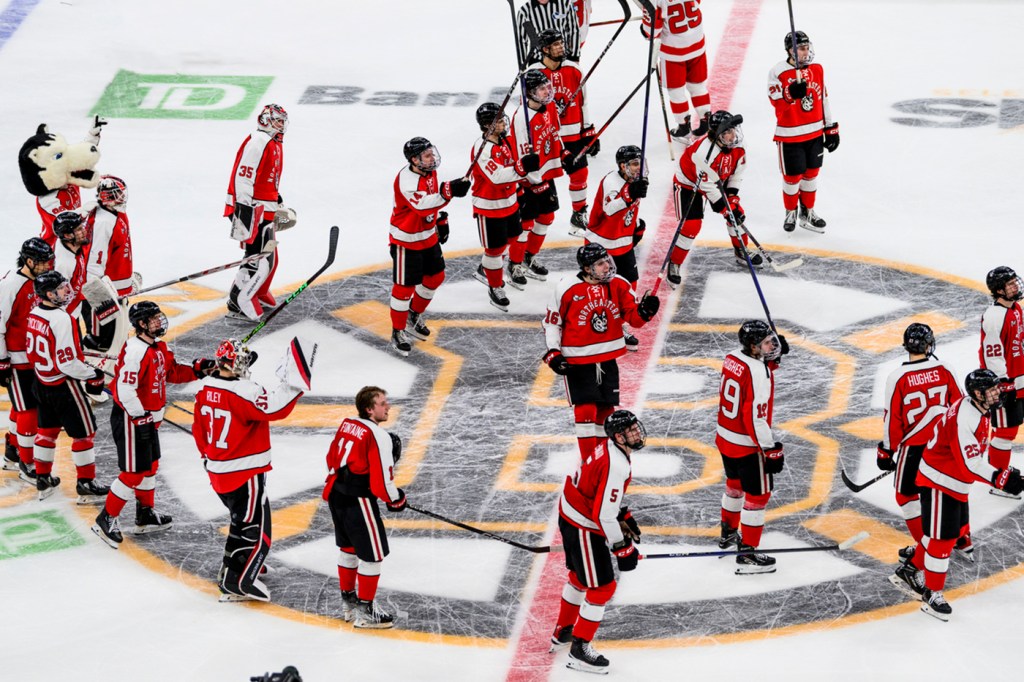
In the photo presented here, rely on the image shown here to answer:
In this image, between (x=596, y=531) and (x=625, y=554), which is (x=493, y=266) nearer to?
(x=596, y=531)

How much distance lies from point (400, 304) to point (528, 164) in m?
1.07

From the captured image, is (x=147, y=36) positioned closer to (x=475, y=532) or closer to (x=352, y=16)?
(x=352, y=16)

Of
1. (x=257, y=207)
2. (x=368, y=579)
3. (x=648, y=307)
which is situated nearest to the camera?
(x=368, y=579)

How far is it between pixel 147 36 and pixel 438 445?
270 inches

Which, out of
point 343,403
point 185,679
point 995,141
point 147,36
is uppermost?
point 147,36

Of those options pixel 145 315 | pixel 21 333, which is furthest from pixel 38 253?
pixel 145 315

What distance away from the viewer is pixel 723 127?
377 inches

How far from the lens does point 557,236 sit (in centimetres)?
1111

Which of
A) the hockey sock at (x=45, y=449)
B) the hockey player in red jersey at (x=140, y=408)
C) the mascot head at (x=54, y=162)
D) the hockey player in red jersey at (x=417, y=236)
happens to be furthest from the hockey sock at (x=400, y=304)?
the hockey sock at (x=45, y=449)

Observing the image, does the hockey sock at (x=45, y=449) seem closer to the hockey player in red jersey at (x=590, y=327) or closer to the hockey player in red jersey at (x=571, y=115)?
the hockey player in red jersey at (x=590, y=327)

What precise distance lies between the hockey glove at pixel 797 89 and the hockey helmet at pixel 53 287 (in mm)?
4715

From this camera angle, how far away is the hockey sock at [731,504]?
25.2ft

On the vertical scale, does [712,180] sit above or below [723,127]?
below

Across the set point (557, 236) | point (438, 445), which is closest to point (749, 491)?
point (438, 445)
